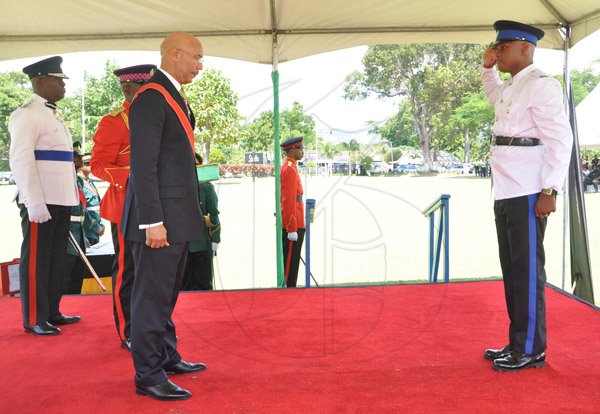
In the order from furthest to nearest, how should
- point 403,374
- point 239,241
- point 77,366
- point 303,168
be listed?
point 239,241, point 303,168, point 77,366, point 403,374

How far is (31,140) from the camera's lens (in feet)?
10.7

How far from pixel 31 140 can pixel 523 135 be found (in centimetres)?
259

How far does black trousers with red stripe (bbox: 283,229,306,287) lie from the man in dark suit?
8.94 feet

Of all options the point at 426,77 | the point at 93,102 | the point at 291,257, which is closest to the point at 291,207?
the point at 291,257

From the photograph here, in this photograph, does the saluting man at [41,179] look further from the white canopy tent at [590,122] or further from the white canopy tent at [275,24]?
the white canopy tent at [590,122]

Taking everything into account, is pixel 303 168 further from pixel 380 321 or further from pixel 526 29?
pixel 526 29

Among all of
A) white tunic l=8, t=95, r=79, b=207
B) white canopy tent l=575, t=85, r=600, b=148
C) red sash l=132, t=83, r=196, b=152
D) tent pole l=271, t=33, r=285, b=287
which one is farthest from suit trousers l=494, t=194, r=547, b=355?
white canopy tent l=575, t=85, r=600, b=148

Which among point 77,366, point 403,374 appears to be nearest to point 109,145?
point 77,366

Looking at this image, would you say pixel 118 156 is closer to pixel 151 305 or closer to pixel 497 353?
pixel 151 305

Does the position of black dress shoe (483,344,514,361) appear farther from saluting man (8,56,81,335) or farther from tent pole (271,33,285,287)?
saluting man (8,56,81,335)

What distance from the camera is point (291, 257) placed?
202 inches

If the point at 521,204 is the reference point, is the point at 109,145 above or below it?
above

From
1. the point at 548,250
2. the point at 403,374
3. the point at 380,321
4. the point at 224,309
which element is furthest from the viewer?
the point at 548,250

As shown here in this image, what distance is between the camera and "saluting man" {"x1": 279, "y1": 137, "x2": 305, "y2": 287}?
4945 mm
